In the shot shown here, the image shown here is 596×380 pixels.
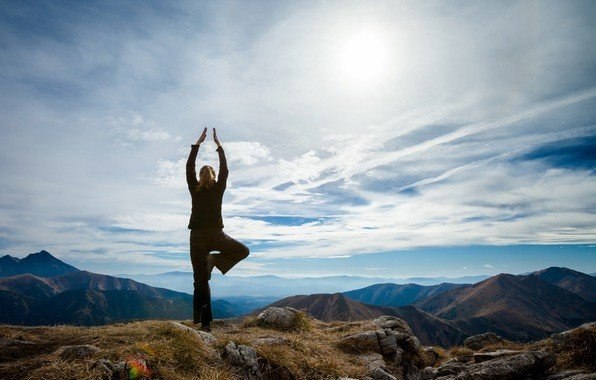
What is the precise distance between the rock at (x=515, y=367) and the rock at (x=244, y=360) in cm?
571

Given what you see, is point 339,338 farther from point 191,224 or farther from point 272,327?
point 191,224

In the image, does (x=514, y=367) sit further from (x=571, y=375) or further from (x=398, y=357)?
(x=398, y=357)

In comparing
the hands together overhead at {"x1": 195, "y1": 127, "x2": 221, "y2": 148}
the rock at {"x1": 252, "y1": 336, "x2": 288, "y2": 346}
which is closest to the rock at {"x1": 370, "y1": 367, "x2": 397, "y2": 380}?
the rock at {"x1": 252, "y1": 336, "x2": 288, "y2": 346}

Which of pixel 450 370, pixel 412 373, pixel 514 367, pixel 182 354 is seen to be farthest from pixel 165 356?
pixel 412 373

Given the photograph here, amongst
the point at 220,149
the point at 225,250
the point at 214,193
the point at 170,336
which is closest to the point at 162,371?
the point at 170,336

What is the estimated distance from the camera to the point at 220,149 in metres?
10.1

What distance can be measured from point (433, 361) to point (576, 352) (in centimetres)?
616

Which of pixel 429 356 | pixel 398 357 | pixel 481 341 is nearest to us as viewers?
pixel 398 357

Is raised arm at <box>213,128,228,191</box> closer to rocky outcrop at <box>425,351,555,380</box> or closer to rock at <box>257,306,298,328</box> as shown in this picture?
rock at <box>257,306,298,328</box>

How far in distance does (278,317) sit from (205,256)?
483cm

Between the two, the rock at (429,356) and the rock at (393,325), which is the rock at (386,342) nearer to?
the rock at (393,325)

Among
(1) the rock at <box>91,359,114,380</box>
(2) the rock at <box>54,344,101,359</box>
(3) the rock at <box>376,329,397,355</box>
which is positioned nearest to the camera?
(1) the rock at <box>91,359,114,380</box>

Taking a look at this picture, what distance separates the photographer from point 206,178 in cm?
956

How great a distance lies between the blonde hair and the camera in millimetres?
9531
